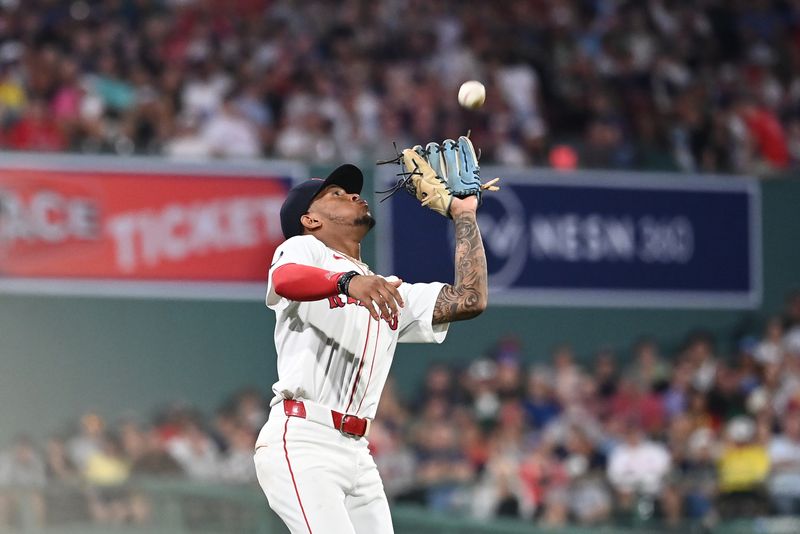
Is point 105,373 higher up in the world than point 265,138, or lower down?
lower down

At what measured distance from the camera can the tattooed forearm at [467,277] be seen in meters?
4.98

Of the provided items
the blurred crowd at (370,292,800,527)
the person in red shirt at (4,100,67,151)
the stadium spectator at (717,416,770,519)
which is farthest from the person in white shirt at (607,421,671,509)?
the person in red shirt at (4,100,67,151)

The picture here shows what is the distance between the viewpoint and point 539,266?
14.1 meters

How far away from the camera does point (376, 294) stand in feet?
14.1

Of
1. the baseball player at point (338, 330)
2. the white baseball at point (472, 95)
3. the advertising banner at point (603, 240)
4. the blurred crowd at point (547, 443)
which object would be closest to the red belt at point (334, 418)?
the baseball player at point (338, 330)

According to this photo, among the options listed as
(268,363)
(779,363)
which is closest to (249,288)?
(268,363)

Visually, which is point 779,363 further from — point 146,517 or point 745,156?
point 146,517

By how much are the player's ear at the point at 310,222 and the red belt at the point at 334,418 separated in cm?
63

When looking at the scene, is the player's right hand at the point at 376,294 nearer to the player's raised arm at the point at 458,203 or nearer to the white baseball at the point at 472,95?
the player's raised arm at the point at 458,203

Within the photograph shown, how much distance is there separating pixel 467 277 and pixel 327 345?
1.82ft

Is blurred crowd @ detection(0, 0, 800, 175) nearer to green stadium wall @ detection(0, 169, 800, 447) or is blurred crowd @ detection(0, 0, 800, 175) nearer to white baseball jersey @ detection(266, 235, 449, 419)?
green stadium wall @ detection(0, 169, 800, 447)

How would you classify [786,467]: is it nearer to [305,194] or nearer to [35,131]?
[35,131]

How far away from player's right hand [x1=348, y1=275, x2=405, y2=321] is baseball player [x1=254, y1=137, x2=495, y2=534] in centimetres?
2

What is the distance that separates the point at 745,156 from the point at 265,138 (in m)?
5.21
